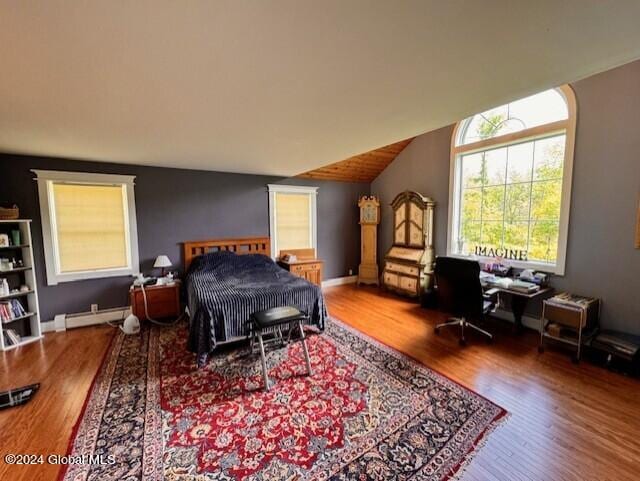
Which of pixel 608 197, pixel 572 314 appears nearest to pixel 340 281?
pixel 572 314

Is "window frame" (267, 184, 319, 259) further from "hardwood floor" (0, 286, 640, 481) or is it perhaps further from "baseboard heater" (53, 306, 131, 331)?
"baseboard heater" (53, 306, 131, 331)

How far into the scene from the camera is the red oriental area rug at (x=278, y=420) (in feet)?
5.16

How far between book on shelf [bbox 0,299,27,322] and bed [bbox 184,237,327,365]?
180 cm

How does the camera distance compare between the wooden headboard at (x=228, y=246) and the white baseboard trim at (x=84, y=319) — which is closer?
the white baseboard trim at (x=84, y=319)

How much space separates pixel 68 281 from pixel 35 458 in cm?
262

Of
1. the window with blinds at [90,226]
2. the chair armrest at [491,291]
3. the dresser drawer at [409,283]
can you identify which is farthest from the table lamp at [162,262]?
the chair armrest at [491,291]

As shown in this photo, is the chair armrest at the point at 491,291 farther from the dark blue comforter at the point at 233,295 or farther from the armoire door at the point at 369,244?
the armoire door at the point at 369,244

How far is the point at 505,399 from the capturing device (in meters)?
2.15

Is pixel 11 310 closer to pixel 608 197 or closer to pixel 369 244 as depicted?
pixel 369 244

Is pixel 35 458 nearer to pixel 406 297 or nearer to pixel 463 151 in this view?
pixel 406 297

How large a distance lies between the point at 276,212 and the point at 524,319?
4159mm

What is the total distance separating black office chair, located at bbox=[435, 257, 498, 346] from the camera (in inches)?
116

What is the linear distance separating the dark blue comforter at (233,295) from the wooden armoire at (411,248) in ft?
6.78

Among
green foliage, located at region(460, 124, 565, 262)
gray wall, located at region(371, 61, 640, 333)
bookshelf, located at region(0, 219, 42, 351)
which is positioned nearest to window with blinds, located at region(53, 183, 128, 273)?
bookshelf, located at region(0, 219, 42, 351)
